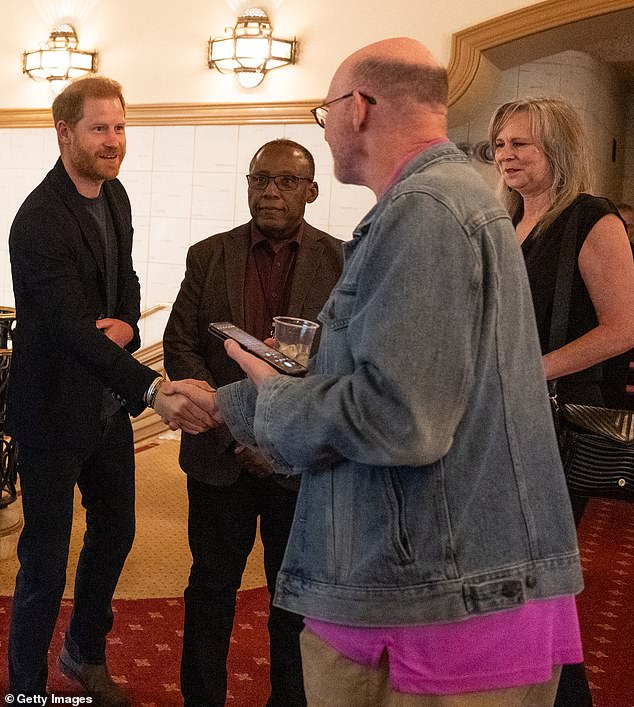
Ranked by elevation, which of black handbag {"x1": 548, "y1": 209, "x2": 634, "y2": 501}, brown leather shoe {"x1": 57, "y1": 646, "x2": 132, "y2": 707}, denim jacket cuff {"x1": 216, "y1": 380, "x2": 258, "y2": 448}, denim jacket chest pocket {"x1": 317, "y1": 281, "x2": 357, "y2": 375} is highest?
denim jacket chest pocket {"x1": 317, "y1": 281, "x2": 357, "y2": 375}

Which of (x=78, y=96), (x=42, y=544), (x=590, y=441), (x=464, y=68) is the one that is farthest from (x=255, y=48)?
(x=590, y=441)

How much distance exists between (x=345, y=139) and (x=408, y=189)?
0.19 meters

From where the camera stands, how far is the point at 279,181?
2.69 m

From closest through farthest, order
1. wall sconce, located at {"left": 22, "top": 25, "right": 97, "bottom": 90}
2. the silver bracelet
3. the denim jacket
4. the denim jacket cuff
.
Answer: the denim jacket → the denim jacket cuff → the silver bracelet → wall sconce, located at {"left": 22, "top": 25, "right": 97, "bottom": 90}

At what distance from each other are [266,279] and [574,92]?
4943mm

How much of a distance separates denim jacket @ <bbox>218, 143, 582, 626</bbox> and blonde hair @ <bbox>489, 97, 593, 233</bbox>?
1.07m

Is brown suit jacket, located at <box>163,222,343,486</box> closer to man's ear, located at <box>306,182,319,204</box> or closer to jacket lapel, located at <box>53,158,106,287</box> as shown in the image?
man's ear, located at <box>306,182,319,204</box>

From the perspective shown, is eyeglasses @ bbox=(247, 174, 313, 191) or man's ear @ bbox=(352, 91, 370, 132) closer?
man's ear @ bbox=(352, 91, 370, 132)

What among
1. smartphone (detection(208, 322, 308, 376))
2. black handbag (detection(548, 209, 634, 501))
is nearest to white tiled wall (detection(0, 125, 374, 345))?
black handbag (detection(548, 209, 634, 501))

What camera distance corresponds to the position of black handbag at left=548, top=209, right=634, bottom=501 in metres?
2.31

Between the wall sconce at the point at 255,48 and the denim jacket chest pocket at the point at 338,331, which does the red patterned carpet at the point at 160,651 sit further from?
the wall sconce at the point at 255,48

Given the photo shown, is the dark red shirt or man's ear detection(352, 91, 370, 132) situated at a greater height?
man's ear detection(352, 91, 370, 132)

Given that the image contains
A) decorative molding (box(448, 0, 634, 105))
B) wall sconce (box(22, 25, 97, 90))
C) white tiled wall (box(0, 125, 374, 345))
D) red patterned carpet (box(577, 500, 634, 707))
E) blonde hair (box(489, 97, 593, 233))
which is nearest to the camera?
blonde hair (box(489, 97, 593, 233))

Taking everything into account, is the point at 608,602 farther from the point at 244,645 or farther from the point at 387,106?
the point at 387,106
